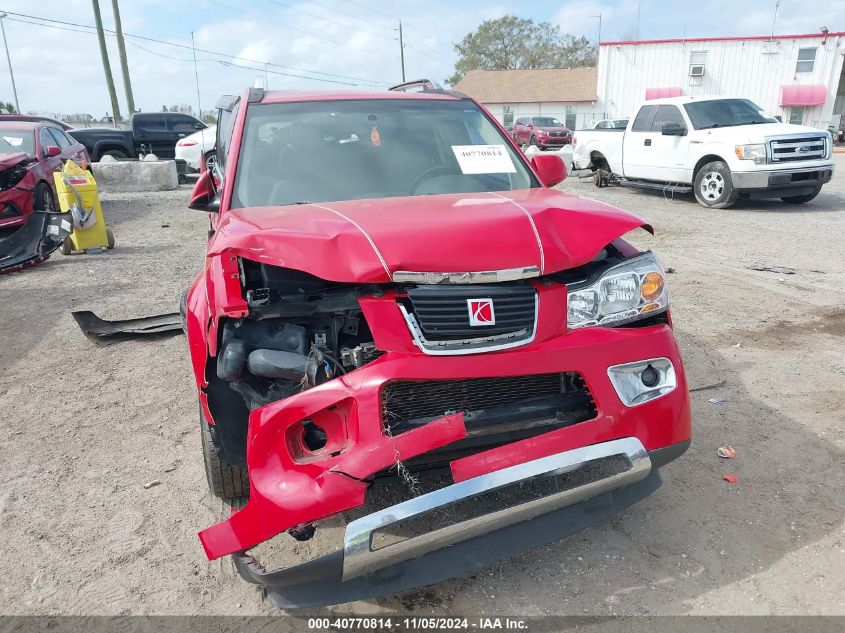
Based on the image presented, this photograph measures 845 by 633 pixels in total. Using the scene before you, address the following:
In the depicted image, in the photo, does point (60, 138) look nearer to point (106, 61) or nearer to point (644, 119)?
point (644, 119)

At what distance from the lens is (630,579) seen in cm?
244

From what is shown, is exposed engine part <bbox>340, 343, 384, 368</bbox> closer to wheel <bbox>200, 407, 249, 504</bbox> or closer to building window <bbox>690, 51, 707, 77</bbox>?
wheel <bbox>200, 407, 249, 504</bbox>

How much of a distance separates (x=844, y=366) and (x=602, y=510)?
2.98 meters

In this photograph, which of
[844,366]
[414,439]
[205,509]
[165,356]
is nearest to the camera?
[414,439]

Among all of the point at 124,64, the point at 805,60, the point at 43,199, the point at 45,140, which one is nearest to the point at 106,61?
the point at 124,64

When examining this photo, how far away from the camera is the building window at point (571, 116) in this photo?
4371cm

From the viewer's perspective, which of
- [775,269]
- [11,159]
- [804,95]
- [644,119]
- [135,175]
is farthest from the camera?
[804,95]

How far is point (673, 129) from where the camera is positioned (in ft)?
37.8

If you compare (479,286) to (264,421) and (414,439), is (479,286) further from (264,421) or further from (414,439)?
(264,421)

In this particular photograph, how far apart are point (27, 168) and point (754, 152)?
1080cm

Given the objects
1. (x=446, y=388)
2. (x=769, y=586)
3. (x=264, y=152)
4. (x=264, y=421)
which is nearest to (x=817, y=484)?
(x=769, y=586)

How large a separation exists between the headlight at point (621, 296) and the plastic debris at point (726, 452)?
1259mm

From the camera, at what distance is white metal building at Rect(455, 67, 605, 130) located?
44.0 meters

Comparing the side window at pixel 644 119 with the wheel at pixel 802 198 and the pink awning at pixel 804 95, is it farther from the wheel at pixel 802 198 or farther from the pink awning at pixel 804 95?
the pink awning at pixel 804 95
